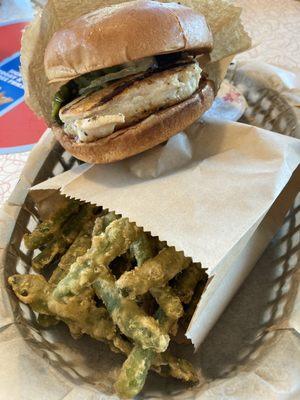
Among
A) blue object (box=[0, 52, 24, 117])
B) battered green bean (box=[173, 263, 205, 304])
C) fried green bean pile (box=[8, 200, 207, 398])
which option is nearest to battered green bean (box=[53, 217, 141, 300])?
fried green bean pile (box=[8, 200, 207, 398])

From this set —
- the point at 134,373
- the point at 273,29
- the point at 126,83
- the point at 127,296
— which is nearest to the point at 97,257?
the point at 127,296

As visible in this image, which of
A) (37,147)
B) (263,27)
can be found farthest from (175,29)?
(263,27)

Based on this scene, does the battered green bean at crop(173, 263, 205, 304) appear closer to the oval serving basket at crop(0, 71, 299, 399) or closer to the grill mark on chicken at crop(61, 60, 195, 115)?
the oval serving basket at crop(0, 71, 299, 399)

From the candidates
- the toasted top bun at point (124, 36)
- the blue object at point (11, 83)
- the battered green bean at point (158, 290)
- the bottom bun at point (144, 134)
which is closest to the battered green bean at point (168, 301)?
the battered green bean at point (158, 290)

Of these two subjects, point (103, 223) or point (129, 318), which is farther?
point (103, 223)

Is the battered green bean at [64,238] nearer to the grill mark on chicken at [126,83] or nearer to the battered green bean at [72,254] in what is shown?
the battered green bean at [72,254]

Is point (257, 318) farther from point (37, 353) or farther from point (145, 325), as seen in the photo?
point (37, 353)

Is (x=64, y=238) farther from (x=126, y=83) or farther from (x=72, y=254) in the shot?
(x=126, y=83)
